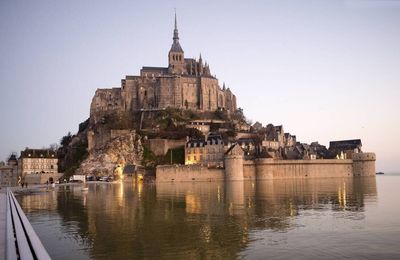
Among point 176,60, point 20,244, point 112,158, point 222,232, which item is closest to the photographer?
point 20,244

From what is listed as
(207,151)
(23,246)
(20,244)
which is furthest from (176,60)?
(23,246)

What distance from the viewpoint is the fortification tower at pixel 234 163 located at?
2618 inches

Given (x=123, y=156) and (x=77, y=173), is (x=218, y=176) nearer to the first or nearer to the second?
(x=123, y=156)

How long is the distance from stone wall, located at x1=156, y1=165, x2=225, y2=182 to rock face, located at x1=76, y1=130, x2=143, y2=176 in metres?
9.42

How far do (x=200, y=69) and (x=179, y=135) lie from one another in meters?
28.7

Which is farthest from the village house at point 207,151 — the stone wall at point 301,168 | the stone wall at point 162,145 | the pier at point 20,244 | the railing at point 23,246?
the railing at point 23,246

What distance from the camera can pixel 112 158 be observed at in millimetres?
78750

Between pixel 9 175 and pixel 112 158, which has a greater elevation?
pixel 112 158

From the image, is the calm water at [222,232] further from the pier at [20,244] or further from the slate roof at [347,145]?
the slate roof at [347,145]

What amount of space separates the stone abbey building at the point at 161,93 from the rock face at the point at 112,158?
1656cm

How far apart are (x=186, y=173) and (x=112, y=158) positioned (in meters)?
16.4

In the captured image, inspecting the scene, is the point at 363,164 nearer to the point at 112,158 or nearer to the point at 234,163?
the point at 234,163

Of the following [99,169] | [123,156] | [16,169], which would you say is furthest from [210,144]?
[16,169]

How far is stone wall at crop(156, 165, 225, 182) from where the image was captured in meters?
69.6
